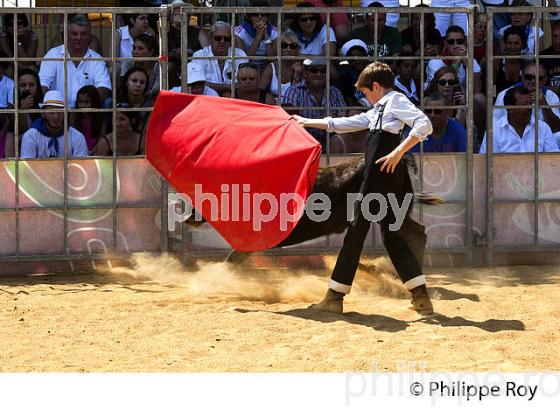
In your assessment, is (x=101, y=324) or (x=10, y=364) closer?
(x=10, y=364)

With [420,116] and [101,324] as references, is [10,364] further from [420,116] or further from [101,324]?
[420,116]

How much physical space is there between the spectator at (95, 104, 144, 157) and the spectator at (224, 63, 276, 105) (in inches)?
34.1

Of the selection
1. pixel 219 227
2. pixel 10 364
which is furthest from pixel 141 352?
pixel 219 227

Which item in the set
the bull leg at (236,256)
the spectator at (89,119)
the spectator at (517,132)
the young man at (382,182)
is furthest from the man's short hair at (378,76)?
the spectator at (89,119)

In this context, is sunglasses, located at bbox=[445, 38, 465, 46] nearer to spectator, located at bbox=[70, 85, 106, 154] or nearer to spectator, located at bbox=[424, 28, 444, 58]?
spectator, located at bbox=[424, 28, 444, 58]

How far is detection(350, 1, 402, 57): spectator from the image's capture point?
9.75 metres

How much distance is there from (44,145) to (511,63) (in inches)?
171

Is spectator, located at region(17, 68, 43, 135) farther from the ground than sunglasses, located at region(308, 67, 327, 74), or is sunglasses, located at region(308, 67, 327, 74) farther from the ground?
sunglasses, located at region(308, 67, 327, 74)

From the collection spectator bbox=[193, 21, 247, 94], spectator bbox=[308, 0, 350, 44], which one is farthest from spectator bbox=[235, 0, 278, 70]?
spectator bbox=[308, 0, 350, 44]

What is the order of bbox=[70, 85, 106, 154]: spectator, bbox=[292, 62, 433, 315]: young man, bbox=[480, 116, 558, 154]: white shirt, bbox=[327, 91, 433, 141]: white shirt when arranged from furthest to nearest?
bbox=[480, 116, 558, 154]: white shirt < bbox=[70, 85, 106, 154]: spectator < bbox=[292, 62, 433, 315]: young man < bbox=[327, 91, 433, 141]: white shirt

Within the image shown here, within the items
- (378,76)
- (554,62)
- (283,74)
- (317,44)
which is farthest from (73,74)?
(554,62)

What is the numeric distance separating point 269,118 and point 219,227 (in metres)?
0.91
